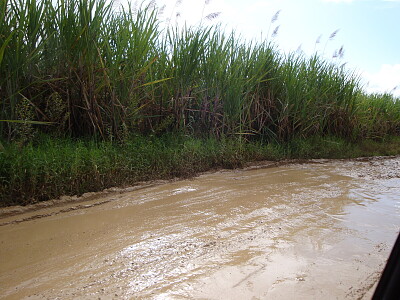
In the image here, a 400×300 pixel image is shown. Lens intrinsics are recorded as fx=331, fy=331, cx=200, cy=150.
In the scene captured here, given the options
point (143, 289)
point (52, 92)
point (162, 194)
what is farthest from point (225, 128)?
point (143, 289)

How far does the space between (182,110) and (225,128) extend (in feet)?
3.66

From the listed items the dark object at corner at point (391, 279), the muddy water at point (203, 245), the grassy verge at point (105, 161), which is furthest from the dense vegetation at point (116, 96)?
the dark object at corner at point (391, 279)

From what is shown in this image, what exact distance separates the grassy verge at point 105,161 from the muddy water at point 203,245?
0.88 ft

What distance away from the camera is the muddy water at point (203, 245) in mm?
1918

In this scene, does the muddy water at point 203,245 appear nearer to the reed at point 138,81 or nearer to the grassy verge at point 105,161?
the grassy verge at point 105,161

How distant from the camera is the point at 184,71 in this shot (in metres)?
5.14

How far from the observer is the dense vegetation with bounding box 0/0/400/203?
11.7 ft

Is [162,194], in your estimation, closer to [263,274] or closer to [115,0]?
[263,274]

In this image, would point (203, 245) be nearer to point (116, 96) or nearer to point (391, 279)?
point (391, 279)

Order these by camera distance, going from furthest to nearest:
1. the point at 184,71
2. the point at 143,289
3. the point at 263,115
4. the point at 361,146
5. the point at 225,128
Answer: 1. the point at 361,146
2. the point at 263,115
3. the point at 225,128
4. the point at 184,71
5. the point at 143,289

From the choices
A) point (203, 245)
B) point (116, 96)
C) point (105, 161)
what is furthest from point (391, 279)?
point (116, 96)

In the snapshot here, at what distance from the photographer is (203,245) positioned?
8.20 ft

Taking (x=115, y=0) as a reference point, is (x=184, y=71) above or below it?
below

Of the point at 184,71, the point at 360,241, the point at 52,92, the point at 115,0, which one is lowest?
the point at 360,241
